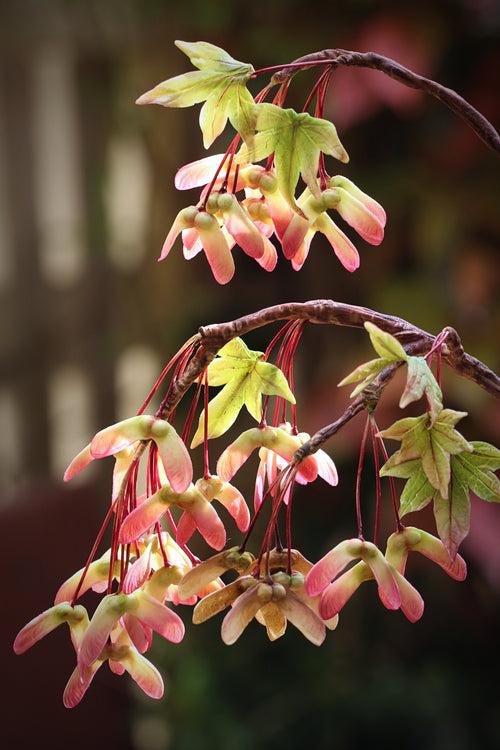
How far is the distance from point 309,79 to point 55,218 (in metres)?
0.59

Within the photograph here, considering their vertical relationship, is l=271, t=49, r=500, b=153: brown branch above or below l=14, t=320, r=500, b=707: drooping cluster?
above

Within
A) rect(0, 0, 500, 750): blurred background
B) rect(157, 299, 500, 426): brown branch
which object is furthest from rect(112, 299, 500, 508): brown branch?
rect(0, 0, 500, 750): blurred background

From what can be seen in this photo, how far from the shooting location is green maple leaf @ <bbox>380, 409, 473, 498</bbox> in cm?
38

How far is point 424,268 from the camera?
5.34 feet

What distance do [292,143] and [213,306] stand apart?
1430 millimetres

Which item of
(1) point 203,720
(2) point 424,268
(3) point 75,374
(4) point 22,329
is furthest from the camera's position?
(3) point 75,374

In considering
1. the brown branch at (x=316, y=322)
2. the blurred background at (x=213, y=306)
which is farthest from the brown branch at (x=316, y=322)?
the blurred background at (x=213, y=306)

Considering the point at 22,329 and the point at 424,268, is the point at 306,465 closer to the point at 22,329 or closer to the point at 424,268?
the point at 424,268

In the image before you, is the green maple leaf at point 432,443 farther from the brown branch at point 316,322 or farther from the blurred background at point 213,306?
the blurred background at point 213,306

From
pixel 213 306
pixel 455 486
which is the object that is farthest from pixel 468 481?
pixel 213 306

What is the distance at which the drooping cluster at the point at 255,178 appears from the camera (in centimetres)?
40

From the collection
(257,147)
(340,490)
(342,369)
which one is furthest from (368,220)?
(340,490)

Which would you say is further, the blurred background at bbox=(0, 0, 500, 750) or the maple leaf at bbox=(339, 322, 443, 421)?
the blurred background at bbox=(0, 0, 500, 750)

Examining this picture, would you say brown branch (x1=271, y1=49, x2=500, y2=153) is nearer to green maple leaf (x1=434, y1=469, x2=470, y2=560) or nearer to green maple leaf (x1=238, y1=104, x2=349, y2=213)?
green maple leaf (x1=238, y1=104, x2=349, y2=213)
